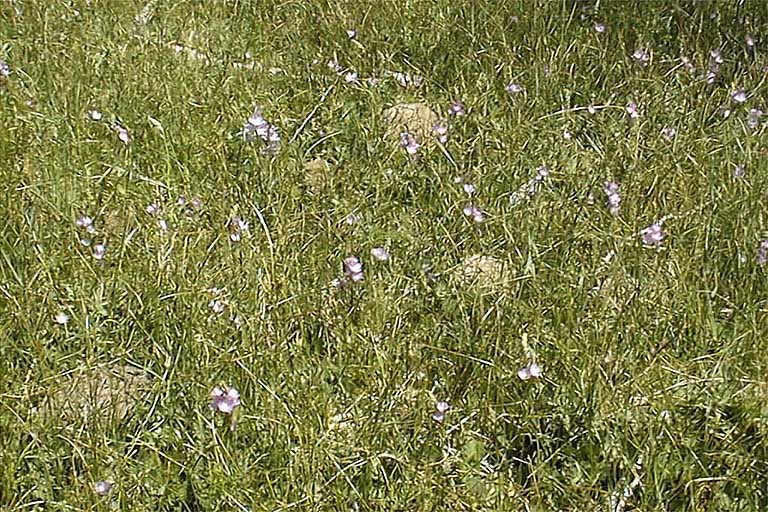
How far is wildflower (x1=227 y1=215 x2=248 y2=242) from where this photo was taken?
9.21ft

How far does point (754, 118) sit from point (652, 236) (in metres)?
1.02

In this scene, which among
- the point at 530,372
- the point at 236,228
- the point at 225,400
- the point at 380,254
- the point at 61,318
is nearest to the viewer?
the point at 225,400

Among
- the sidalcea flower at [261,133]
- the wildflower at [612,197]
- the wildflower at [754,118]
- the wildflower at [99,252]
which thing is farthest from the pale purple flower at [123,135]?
the wildflower at [754,118]

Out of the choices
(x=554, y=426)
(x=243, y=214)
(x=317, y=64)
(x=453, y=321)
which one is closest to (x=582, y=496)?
(x=554, y=426)

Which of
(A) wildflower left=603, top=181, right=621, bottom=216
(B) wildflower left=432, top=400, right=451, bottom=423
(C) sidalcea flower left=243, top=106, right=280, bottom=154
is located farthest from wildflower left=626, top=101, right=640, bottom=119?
(B) wildflower left=432, top=400, right=451, bottom=423

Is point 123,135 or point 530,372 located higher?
point 530,372

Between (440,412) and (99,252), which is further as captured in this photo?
(99,252)

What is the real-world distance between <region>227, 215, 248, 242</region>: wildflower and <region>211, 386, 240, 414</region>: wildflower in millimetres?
663

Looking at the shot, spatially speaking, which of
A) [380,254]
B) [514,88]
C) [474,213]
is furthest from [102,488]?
[514,88]

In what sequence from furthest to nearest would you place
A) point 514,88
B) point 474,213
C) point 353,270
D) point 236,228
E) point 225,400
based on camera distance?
point 514,88 < point 474,213 < point 236,228 < point 353,270 < point 225,400

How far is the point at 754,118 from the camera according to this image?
3508 millimetres

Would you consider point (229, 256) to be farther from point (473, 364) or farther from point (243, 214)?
point (473, 364)

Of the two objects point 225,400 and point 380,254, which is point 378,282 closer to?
point 380,254

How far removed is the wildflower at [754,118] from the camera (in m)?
3.49
